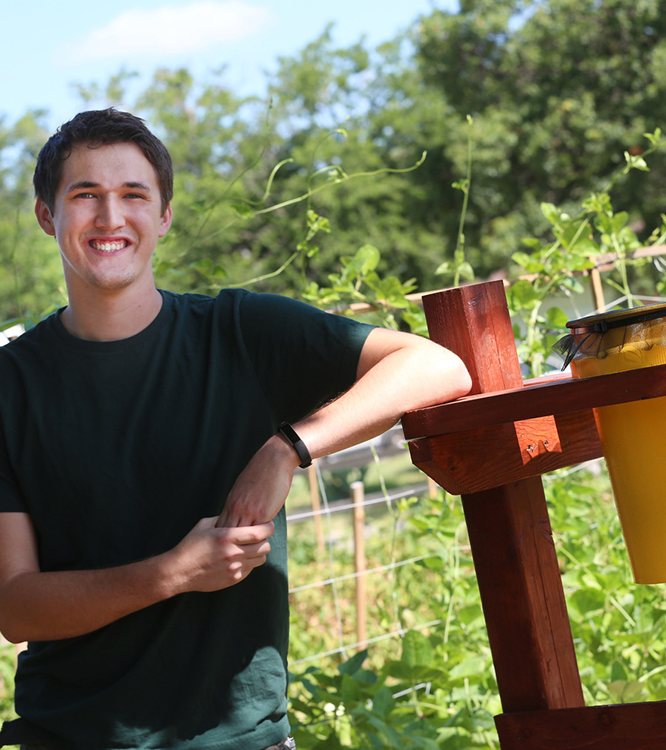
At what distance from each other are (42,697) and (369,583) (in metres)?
4.16

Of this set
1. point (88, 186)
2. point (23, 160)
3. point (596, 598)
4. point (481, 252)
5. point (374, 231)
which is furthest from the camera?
point (23, 160)

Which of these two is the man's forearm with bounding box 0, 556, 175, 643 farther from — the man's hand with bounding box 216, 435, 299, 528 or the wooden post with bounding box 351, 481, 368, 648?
the wooden post with bounding box 351, 481, 368, 648

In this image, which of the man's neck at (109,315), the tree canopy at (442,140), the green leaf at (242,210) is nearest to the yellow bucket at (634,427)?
the man's neck at (109,315)

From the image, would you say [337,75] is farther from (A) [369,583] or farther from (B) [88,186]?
(B) [88,186]

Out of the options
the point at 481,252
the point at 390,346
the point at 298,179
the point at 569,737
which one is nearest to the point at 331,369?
the point at 390,346

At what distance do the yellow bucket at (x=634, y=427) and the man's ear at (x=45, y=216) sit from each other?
1.02 metres

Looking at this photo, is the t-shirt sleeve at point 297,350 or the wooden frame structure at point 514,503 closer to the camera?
the wooden frame structure at point 514,503

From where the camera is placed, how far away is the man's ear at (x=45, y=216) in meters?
1.57

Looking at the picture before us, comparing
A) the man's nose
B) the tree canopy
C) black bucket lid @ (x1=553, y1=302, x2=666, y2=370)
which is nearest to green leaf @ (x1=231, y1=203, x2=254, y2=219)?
the man's nose

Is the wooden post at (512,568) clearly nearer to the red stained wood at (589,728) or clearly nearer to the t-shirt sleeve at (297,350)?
the red stained wood at (589,728)

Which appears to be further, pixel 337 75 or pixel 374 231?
pixel 337 75

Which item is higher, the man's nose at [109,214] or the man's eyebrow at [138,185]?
the man's eyebrow at [138,185]

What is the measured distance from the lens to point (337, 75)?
2800 centimetres

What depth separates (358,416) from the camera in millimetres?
1278
